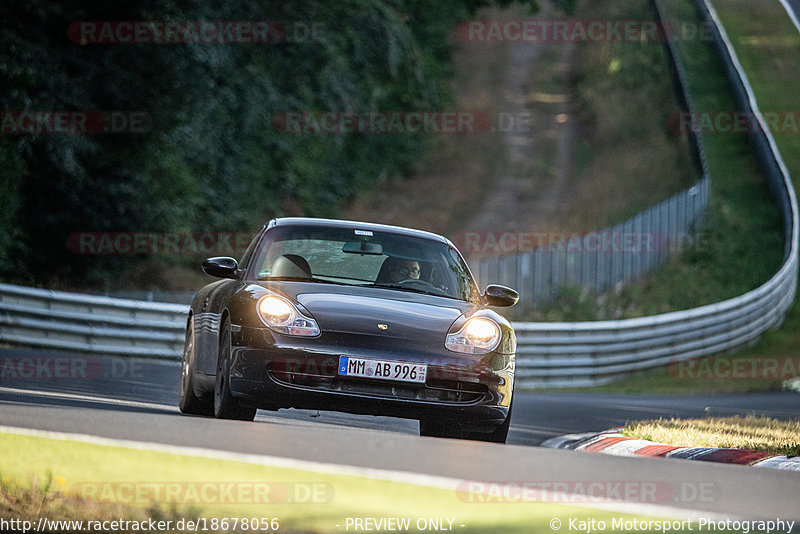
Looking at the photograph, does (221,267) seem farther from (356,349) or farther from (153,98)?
(153,98)

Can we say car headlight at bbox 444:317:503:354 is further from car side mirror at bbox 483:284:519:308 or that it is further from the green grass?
the green grass

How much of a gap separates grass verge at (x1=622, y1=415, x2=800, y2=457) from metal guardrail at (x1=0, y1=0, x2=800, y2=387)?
8154 millimetres

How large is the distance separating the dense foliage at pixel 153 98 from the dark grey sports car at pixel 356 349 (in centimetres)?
1307

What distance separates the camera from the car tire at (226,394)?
9344 mm

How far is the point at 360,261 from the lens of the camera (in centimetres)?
1061

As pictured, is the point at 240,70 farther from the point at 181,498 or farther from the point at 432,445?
the point at 181,498

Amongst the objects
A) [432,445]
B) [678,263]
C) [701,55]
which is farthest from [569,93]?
[432,445]

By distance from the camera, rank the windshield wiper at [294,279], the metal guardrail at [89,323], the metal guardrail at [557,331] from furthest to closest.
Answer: the metal guardrail at [557,331] < the metal guardrail at [89,323] < the windshield wiper at [294,279]

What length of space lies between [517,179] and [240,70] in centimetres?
2479

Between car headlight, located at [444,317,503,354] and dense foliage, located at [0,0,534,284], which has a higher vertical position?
dense foliage, located at [0,0,534,284]

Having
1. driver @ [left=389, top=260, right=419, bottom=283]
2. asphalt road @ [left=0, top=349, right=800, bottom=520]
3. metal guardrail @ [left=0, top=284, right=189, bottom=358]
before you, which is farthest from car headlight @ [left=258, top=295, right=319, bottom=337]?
metal guardrail @ [left=0, top=284, right=189, bottom=358]

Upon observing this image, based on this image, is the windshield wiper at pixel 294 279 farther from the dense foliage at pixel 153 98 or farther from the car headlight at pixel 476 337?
the dense foliage at pixel 153 98

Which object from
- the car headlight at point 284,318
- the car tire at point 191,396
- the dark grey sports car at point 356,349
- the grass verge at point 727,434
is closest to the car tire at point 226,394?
the dark grey sports car at point 356,349

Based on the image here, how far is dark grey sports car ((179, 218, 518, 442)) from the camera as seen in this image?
9.09 metres
